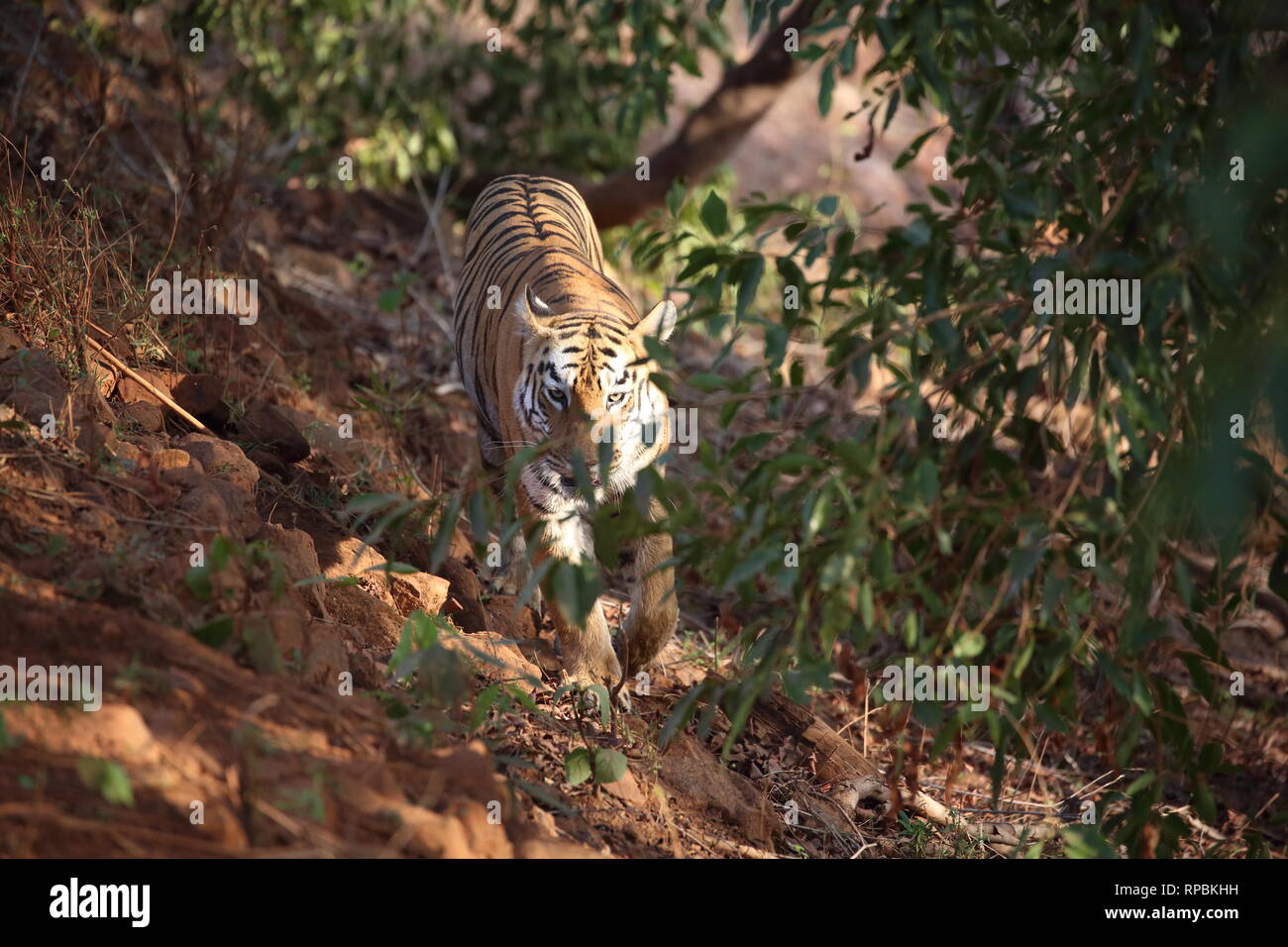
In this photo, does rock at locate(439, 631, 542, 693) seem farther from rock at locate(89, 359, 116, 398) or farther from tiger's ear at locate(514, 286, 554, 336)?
rock at locate(89, 359, 116, 398)

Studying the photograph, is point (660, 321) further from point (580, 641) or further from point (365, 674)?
point (365, 674)

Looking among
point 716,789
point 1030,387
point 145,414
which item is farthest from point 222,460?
point 1030,387

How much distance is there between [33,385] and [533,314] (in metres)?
1.80

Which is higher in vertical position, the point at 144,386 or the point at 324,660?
the point at 144,386

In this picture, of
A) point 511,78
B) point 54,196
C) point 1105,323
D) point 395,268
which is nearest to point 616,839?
point 1105,323

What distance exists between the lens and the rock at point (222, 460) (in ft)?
14.1

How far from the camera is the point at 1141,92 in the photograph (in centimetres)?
303

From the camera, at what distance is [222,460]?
4336 millimetres

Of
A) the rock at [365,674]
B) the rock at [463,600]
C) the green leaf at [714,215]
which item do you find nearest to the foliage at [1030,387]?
the green leaf at [714,215]

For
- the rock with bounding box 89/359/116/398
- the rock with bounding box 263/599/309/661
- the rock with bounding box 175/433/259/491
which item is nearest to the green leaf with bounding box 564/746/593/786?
the rock with bounding box 263/599/309/661

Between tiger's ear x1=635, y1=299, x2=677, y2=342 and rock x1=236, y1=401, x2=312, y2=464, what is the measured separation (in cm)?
156

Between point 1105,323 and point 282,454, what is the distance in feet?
11.0

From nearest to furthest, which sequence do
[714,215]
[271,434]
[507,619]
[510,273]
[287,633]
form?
[714,215]
[287,633]
[507,619]
[271,434]
[510,273]

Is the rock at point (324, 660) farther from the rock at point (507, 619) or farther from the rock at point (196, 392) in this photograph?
the rock at point (196, 392)
